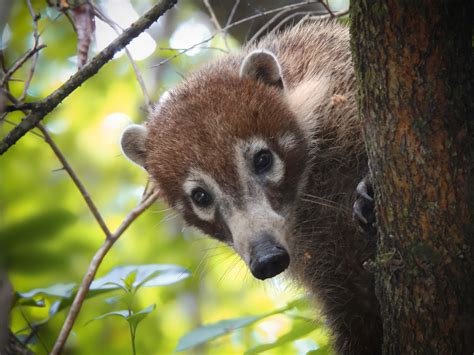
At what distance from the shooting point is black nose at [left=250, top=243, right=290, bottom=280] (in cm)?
304

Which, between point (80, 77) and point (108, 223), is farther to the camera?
point (108, 223)

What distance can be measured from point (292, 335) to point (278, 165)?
89 centimetres

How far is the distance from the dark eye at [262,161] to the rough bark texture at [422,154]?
103 centimetres

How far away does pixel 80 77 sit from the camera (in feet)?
8.82

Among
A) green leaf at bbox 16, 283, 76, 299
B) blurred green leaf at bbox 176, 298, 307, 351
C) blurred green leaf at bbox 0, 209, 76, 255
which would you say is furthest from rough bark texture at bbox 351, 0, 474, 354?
green leaf at bbox 16, 283, 76, 299

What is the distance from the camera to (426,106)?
2248 mm

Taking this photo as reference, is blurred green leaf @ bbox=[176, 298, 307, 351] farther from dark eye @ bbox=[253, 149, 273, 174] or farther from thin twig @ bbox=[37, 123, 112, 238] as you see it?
thin twig @ bbox=[37, 123, 112, 238]

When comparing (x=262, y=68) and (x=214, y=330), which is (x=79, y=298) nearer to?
(x=214, y=330)

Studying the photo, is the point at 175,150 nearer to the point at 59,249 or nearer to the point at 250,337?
the point at 59,249

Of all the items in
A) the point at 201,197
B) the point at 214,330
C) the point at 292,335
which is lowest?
the point at 292,335

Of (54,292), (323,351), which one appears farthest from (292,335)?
(54,292)

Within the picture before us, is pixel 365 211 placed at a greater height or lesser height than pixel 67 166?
lesser

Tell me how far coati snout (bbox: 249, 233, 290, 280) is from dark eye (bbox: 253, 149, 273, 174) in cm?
47

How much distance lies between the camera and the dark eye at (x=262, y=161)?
3418mm
